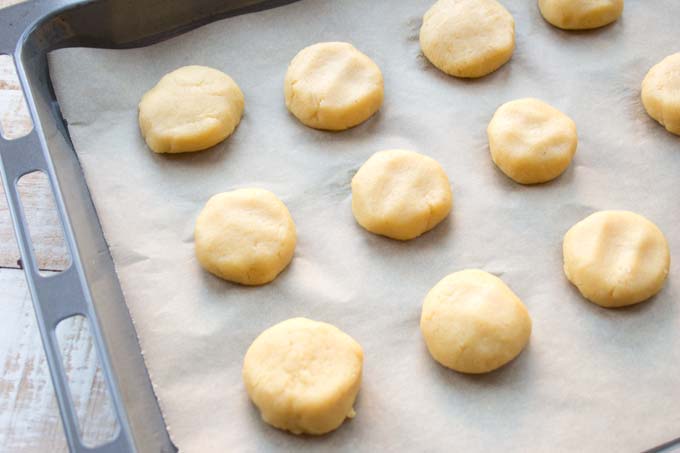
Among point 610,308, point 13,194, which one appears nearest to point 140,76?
point 13,194

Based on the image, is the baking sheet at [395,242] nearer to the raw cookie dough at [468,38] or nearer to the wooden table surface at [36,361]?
the raw cookie dough at [468,38]

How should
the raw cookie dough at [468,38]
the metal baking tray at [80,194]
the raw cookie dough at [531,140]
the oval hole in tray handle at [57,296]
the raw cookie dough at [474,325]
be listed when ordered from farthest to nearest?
1. the raw cookie dough at [468,38]
2. the raw cookie dough at [531,140]
3. the raw cookie dough at [474,325]
4. the metal baking tray at [80,194]
5. the oval hole in tray handle at [57,296]

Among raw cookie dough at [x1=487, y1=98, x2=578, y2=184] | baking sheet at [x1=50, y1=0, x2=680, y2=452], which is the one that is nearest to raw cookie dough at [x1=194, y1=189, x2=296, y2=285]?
baking sheet at [x1=50, y1=0, x2=680, y2=452]

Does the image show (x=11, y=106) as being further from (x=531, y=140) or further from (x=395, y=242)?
(x=531, y=140)

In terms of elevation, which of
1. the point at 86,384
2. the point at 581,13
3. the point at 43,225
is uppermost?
the point at 581,13

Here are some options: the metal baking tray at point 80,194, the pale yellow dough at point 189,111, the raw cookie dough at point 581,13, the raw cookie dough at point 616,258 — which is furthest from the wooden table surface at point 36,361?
the raw cookie dough at point 581,13

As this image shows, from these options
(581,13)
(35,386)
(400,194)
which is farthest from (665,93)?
(35,386)
